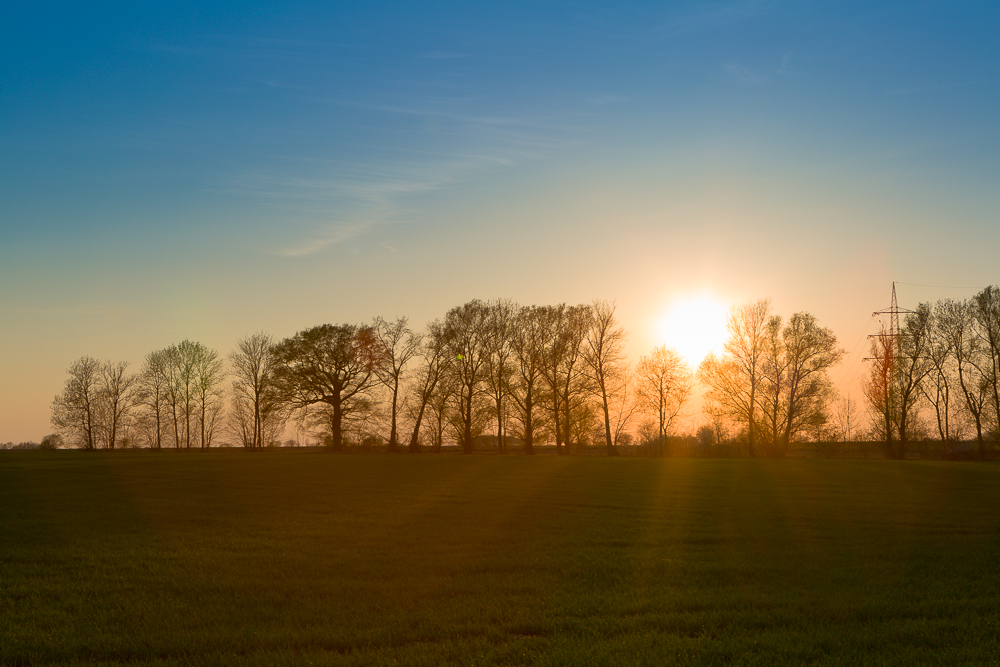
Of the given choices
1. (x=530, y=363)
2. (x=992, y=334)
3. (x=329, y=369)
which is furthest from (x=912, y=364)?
(x=329, y=369)

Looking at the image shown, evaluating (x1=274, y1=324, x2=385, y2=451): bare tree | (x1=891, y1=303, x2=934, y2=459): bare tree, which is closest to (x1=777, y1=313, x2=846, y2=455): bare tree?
(x1=891, y1=303, x2=934, y2=459): bare tree

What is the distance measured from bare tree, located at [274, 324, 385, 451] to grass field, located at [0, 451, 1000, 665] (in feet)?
142

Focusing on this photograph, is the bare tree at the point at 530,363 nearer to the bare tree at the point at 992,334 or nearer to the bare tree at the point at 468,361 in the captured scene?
the bare tree at the point at 468,361

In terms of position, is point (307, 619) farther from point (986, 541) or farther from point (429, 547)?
point (986, 541)

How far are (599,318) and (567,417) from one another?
10330mm

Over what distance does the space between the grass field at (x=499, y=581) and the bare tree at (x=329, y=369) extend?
43314 mm

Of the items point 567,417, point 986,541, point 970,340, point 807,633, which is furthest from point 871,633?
point 970,340

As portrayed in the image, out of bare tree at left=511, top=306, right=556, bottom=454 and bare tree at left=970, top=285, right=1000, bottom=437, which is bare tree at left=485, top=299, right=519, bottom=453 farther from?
bare tree at left=970, top=285, right=1000, bottom=437

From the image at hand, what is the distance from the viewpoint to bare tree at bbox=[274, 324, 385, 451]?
6409cm

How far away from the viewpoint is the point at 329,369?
6506 centimetres

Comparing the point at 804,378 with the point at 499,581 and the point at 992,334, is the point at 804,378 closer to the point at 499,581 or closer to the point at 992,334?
the point at 992,334

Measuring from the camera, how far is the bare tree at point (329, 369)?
2523 inches

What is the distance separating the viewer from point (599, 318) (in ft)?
210

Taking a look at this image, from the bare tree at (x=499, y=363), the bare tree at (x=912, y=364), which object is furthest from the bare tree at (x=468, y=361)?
the bare tree at (x=912, y=364)
